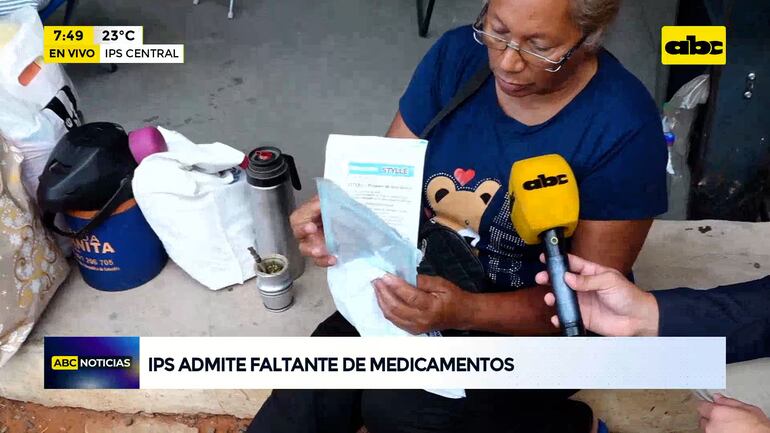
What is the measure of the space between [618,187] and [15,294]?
154cm

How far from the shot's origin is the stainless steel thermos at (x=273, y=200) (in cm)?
217

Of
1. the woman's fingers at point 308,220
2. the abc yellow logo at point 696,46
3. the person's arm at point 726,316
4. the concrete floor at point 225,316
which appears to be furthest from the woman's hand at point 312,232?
the abc yellow logo at point 696,46

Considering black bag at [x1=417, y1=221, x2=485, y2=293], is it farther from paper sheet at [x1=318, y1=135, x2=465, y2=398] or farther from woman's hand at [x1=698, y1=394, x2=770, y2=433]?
woman's hand at [x1=698, y1=394, x2=770, y2=433]

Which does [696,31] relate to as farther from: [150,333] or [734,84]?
[150,333]

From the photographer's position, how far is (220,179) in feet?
7.33

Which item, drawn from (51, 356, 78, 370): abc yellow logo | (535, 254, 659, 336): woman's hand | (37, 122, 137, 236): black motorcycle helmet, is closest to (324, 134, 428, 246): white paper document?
(535, 254, 659, 336): woman's hand

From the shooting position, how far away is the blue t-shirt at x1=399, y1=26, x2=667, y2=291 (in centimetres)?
162

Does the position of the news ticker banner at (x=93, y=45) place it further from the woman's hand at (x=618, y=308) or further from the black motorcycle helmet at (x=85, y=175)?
the woman's hand at (x=618, y=308)

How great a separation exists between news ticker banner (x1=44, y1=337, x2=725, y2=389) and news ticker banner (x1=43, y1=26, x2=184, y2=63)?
1028 millimetres

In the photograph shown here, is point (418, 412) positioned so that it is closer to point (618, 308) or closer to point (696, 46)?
point (618, 308)

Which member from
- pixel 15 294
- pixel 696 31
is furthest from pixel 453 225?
pixel 696 31

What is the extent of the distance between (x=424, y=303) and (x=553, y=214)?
0.40 metres

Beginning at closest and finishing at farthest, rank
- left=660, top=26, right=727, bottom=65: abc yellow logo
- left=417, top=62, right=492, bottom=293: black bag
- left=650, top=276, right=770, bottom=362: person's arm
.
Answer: left=650, top=276, right=770, bottom=362: person's arm
left=417, top=62, right=492, bottom=293: black bag
left=660, top=26, right=727, bottom=65: abc yellow logo

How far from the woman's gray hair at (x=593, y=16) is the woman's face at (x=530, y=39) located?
0.04 feet
